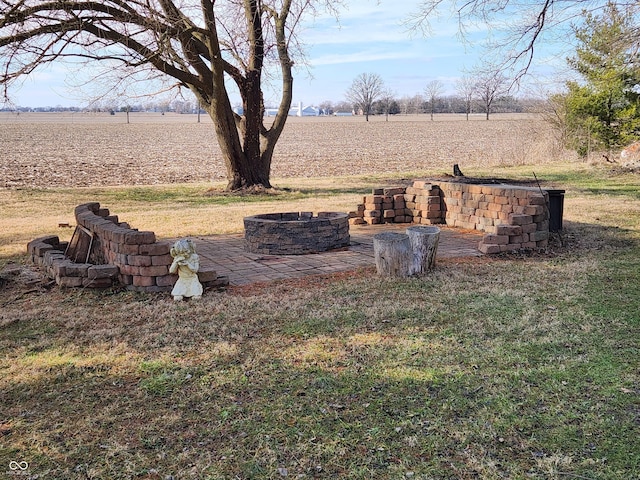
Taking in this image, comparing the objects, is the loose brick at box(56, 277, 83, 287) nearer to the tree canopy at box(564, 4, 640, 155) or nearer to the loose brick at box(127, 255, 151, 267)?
the loose brick at box(127, 255, 151, 267)

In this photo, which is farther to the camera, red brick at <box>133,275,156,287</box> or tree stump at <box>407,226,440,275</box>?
tree stump at <box>407,226,440,275</box>

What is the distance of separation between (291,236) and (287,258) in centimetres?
34

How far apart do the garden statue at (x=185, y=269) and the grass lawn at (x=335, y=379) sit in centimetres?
20

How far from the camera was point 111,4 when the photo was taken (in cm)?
1168

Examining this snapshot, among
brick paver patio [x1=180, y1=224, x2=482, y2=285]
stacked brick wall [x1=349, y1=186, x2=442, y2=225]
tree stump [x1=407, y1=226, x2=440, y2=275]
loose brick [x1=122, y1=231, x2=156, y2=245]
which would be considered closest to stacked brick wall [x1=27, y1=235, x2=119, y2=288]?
loose brick [x1=122, y1=231, x2=156, y2=245]

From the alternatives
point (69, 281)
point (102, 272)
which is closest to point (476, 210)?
point (102, 272)

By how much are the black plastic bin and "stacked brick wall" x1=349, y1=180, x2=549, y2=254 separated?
27cm

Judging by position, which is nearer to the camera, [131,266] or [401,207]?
[131,266]

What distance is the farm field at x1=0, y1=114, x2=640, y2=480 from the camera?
116 inches

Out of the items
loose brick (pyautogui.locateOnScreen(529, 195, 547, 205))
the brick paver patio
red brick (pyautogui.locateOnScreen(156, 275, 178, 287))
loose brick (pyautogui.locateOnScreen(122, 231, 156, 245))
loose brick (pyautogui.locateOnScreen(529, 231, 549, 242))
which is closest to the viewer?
loose brick (pyautogui.locateOnScreen(122, 231, 156, 245))

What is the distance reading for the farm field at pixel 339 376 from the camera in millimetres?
2943

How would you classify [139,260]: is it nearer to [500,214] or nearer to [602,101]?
[500,214]

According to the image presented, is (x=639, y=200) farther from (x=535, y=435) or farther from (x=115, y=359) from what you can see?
(x=115, y=359)

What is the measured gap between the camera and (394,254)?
6371mm
